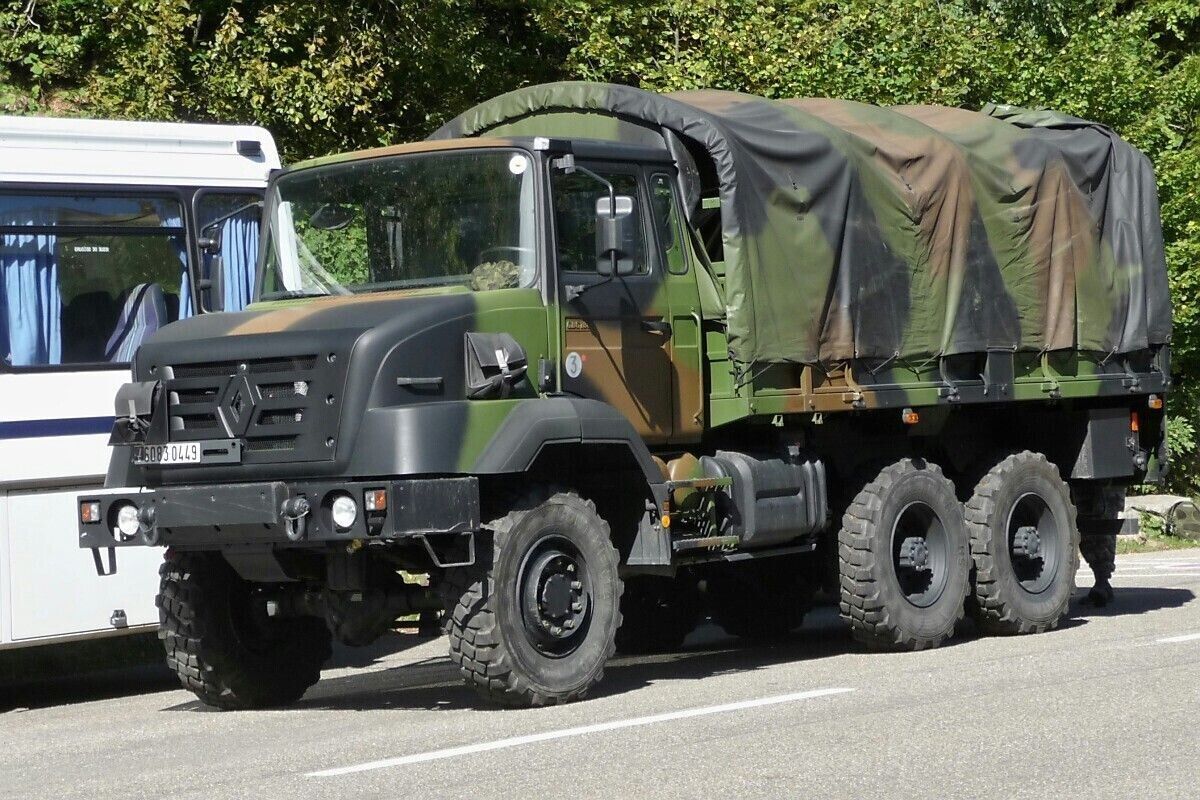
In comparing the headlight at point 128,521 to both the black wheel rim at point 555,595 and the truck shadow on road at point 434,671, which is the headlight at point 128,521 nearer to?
the truck shadow on road at point 434,671

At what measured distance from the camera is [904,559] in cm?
1262

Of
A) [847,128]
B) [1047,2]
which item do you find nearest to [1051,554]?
[847,128]

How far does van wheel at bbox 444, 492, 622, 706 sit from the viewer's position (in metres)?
9.77

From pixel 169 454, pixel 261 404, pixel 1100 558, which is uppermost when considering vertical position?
pixel 261 404

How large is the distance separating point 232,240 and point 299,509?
3.50 meters

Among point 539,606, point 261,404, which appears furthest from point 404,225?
point 539,606

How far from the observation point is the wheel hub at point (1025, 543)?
1356cm

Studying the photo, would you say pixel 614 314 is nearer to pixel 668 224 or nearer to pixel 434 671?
pixel 668 224

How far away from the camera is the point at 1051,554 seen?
1373cm

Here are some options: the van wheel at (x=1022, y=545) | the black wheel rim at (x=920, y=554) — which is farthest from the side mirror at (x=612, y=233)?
the van wheel at (x=1022, y=545)

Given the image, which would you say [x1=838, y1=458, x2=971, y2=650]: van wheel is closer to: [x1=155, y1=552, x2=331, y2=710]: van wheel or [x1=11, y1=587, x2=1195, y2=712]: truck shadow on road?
[x1=11, y1=587, x2=1195, y2=712]: truck shadow on road

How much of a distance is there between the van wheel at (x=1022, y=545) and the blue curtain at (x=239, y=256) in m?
5.00

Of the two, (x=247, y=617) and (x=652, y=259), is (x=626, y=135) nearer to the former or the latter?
(x=652, y=259)

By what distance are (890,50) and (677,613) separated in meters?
11.1
